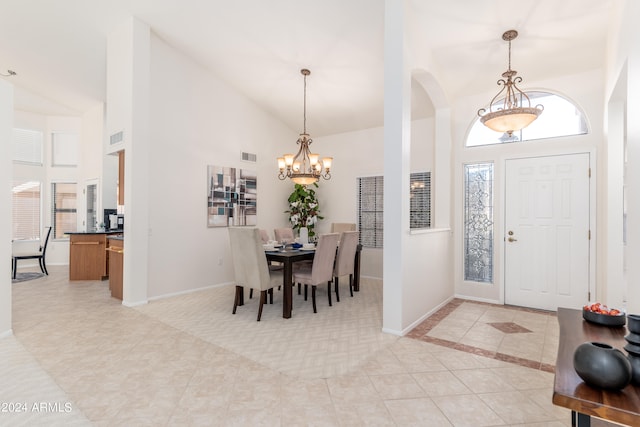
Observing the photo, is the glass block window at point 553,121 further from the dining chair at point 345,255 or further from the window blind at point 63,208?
the window blind at point 63,208

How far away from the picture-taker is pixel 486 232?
4.75m

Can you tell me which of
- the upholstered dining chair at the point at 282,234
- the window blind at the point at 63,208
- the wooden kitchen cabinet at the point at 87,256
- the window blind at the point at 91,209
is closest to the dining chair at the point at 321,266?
the upholstered dining chair at the point at 282,234

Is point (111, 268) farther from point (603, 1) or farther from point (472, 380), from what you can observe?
point (603, 1)

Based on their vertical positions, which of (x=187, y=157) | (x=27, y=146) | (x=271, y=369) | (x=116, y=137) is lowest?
(x=271, y=369)

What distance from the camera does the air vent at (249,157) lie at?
6.12 m

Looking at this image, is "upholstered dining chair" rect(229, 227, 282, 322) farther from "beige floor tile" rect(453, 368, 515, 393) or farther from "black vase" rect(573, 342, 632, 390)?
"black vase" rect(573, 342, 632, 390)

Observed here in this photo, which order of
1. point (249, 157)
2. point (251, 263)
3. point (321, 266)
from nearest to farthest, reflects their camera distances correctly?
point (251, 263), point (321, 266), point (249, 157)

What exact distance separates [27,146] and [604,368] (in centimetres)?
1011

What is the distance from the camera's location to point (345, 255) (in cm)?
475

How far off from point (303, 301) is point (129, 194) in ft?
9.03

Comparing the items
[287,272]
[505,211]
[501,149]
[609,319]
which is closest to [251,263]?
[287,272]

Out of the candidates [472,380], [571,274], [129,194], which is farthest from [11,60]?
[571,274]

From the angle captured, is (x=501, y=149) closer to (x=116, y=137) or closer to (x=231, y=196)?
(x=231, y=196)

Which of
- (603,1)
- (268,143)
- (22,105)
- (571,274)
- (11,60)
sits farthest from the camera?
(22,105)
